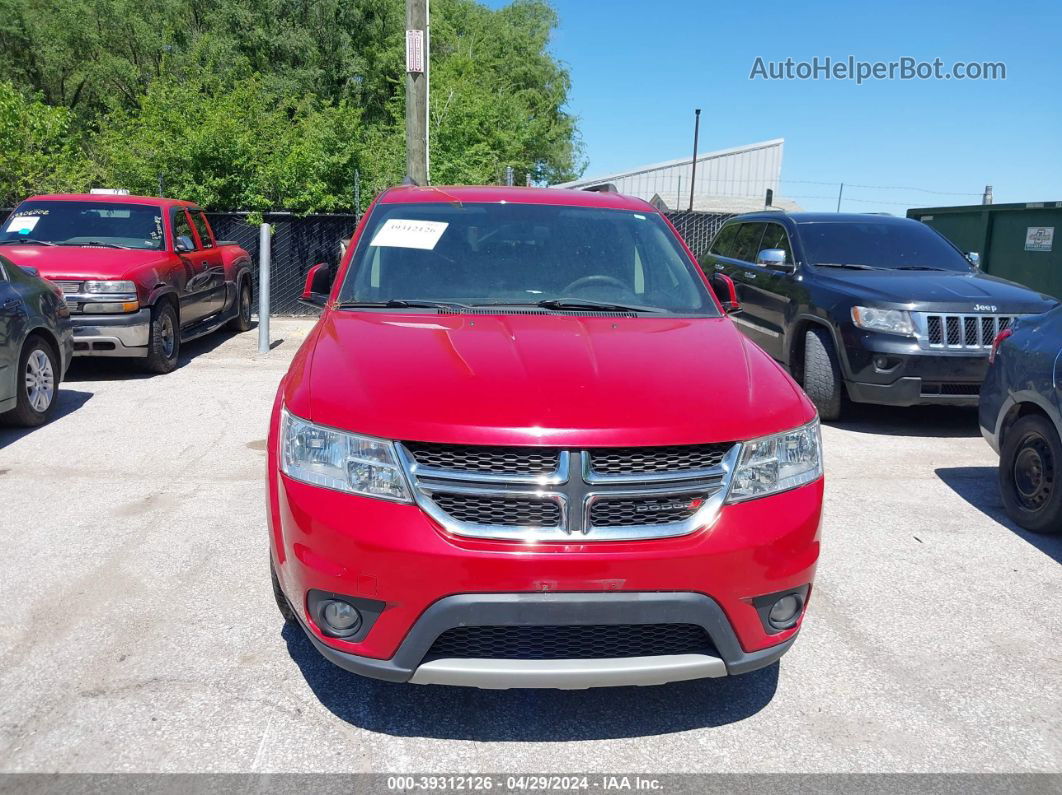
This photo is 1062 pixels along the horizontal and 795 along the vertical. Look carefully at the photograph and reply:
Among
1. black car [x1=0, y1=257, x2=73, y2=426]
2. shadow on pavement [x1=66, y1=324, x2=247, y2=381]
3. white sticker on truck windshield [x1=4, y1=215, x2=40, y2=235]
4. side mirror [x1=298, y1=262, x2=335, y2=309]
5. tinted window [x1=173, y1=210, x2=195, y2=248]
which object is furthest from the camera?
tinted window [x1=173, y1=210, x2=195, y2=248]

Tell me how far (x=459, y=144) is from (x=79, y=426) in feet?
36.8

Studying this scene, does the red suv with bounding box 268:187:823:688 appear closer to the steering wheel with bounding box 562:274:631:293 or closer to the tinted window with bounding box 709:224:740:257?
the steering wheel with bounding box 562:274:631:293

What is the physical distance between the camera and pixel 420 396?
8.74ft

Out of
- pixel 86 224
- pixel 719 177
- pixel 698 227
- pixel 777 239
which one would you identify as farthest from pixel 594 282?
pixel 719 177

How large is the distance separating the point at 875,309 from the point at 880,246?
1520mm

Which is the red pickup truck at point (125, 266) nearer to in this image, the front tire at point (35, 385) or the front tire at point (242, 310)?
the front tire at point (242, 310)

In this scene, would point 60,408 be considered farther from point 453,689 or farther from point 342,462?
point 342,462

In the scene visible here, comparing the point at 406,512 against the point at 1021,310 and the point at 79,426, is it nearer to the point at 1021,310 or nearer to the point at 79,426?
the point at 79,426

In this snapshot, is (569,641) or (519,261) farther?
(519,261)

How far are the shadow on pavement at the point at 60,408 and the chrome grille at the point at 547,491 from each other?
5.00m

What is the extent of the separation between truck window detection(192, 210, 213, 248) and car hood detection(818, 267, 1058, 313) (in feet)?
23.6

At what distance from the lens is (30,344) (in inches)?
263

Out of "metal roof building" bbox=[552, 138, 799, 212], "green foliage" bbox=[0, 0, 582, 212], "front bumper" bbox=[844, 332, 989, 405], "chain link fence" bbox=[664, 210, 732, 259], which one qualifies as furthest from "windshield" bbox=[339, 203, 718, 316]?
"metal roof building" bbox=[552, 138, 799, 212]

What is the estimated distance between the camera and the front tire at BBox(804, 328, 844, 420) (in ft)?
23.7
